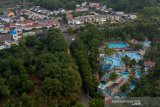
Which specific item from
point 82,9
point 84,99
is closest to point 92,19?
point 82,9

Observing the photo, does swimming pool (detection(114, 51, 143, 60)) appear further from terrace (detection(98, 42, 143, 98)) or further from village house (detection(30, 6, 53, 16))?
village house (detection(30, 6, 53, 16))

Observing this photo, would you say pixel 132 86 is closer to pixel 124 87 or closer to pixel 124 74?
pixel 124 87

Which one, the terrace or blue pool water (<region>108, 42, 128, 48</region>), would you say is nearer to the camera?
the terrace

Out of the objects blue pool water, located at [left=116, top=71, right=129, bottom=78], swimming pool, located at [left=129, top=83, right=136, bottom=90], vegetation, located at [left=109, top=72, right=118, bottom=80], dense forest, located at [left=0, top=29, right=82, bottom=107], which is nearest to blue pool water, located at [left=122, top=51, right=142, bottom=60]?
blue pool water, located at [left=116, top=71, right=129, bottom=78]

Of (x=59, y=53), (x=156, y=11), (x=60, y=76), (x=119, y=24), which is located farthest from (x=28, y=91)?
(x=156, y=11)

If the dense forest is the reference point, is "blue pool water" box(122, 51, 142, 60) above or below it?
below

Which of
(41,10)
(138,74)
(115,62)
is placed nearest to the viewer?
(138,74)
